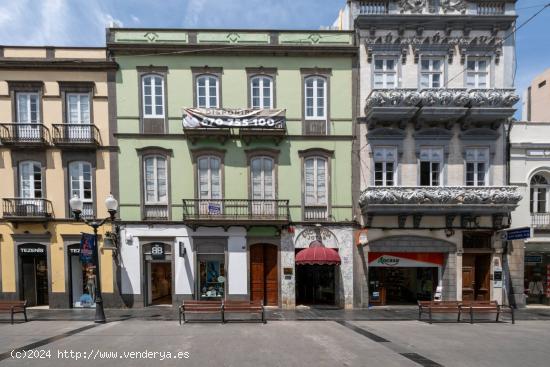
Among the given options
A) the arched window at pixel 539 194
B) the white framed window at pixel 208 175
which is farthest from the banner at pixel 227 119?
the arched window at pixel 539 194

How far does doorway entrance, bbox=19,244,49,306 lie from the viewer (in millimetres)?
13367

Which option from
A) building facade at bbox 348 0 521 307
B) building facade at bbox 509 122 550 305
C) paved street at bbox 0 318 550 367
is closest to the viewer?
paved street at bbox 0 318 550 367

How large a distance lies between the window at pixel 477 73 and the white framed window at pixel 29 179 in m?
20.8

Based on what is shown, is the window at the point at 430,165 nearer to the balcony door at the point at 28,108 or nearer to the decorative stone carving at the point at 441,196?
the decorative stone carving at the point at 441,196

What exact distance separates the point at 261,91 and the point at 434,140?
336 inches

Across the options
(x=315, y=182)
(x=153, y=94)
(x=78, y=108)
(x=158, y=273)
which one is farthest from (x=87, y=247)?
(x=315, y=182)

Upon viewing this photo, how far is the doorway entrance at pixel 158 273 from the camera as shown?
13.4m

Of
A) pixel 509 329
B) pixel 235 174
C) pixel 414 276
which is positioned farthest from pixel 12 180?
pixel 509 329

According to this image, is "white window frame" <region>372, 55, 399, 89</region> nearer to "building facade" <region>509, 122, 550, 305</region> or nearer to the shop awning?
"building facade" <region>509, 122, 550, 305</region>

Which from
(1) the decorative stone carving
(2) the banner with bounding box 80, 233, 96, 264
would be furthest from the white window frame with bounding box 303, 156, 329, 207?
(2) the banner with bounding box 80, 233, 96, 264

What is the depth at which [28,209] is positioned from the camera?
43.0 feet

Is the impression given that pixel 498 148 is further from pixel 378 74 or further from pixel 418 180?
pixel 378 74

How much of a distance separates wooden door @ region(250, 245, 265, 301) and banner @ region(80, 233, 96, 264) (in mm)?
6495

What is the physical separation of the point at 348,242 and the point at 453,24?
11393 mm
